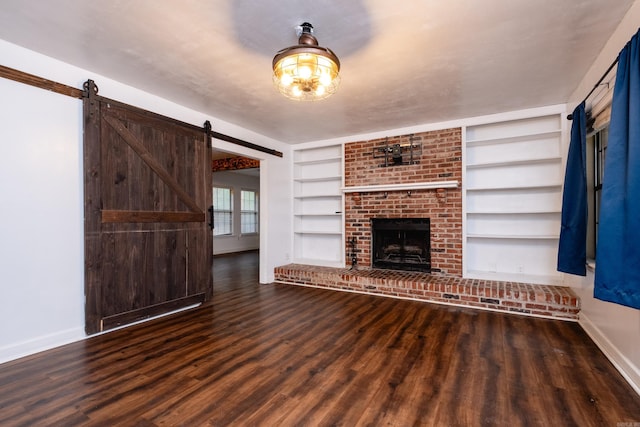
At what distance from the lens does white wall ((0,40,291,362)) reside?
241 cm

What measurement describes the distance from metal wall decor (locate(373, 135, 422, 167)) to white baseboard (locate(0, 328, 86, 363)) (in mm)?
4430

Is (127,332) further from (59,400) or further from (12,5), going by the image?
(12,5)

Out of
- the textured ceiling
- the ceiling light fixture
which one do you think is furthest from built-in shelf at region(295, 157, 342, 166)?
the ceiling light fixture

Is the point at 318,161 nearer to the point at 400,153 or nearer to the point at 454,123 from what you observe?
the point at 400,153

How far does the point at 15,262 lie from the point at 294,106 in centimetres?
309

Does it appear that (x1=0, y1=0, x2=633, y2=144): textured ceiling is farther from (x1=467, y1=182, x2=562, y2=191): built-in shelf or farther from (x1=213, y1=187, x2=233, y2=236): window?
(x1=213, y1=187, x2=233, y2=236): window

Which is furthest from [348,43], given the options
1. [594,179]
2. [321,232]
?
[321,232]

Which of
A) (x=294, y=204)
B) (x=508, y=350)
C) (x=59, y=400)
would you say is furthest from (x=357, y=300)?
(x=59, y=400)

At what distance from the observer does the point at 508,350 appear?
102 inches

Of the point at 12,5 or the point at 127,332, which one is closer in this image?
the point at 12,5

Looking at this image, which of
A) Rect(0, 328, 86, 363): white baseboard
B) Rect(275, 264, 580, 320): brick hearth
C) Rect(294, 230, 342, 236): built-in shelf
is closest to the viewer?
Rect(0, 328, 86, 363): white baseboard

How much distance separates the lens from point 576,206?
296 cm

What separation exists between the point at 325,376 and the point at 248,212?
849 centimetres

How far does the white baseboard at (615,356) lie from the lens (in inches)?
78.9
